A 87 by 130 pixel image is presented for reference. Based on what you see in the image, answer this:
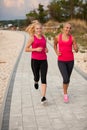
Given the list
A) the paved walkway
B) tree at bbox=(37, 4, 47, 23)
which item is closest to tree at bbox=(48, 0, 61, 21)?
tree at bbox=(37, 4, 47, 23)

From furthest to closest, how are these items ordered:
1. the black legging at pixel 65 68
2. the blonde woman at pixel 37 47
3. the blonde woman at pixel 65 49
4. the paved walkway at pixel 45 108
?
the black legging at pixel 65 68, the blonde woman at pixel 65 49, the blonde woman at pixel 37 47, the paved walkway at pixel 45 108

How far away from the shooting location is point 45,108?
25.5 feet

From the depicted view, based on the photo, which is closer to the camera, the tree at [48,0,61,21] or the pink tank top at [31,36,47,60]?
the pink tank top at [31,36,47,60]

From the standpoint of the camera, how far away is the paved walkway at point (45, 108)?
6582 millimetres

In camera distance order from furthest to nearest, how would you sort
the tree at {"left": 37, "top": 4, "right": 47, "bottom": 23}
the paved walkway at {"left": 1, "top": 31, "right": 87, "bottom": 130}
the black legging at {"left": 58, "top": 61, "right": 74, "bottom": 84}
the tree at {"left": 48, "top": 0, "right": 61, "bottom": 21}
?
the tree at {"left": 37, "top": 4, "right": 47, "bottom": 23}, the tree at {"left": 48, "top": 0, "right": 61, "bottom": 21}, the black legging at {"left": 58, "top": 61, "right": 74, "bottom": 84}, the paved walkway at {"left": 1, "top": 31, "right": 87, "bottom": 130}

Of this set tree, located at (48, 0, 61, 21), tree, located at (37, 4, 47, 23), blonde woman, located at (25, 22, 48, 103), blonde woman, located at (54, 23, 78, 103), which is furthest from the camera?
tree, located at (37, 4, 47, 23)

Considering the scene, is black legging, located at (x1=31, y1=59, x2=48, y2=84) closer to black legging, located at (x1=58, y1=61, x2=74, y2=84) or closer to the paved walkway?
black legging, located at (x1=58, y1=61, x2=74, y2=84)

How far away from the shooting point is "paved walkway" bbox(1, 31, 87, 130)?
6582 mm

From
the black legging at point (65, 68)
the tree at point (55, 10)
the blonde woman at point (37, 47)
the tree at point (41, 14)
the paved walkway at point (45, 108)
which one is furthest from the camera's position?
the tree at point (41, 14)

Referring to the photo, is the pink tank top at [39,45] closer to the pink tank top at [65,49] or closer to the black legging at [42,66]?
the black legging at [42,66]

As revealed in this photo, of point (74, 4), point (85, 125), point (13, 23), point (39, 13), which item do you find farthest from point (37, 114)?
point (13, 23)

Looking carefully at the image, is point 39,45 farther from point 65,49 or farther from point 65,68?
point 65,68

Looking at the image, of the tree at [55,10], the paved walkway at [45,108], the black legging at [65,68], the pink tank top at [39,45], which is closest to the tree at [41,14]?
the tree at [55,10]

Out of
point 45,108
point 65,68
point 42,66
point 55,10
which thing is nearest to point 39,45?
point 42,66
